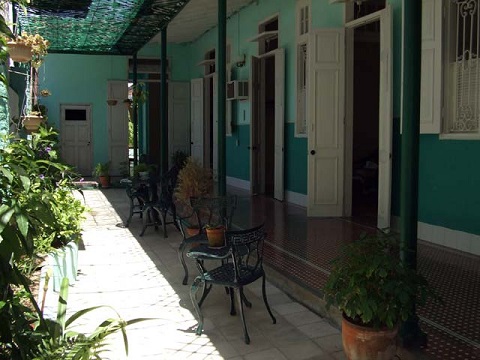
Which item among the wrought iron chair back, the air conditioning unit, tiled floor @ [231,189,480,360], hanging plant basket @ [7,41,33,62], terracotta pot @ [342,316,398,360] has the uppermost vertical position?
the air conditioning unit

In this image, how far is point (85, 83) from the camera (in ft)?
46.4

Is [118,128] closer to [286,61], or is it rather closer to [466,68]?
[286,61]

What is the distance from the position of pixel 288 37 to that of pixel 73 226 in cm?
519

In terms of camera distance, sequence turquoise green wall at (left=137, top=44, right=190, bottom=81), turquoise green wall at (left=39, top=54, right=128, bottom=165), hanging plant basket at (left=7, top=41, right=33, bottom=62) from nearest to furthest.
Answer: hanging plant basket at (left=7, top=41, right=33, bottom=62)
turquoise green wall at (left=39, top=54, right=128, bottom=165)
turquoise green wall at (left=137, top=44, right=190, bottom=81)

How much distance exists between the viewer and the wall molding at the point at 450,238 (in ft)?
16.2

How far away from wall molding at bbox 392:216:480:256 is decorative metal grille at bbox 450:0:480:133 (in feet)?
3.34

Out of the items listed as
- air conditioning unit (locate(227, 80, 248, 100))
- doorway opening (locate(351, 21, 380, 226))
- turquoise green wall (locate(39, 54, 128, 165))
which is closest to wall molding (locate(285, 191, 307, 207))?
doorway opening (locate(351, 21, 380, 226))

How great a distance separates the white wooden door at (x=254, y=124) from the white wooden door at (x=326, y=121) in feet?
8.83

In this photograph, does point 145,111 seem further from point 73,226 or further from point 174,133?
point 73,226

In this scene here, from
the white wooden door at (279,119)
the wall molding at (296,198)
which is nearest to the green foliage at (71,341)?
the wall molding at (296,198)

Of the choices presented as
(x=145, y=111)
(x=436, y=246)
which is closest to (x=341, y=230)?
(x=436, y=246)

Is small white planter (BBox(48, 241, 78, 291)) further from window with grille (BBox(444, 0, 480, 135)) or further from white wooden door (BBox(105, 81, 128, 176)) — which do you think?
white wooden door (BBox(105, 81, 128, 176))

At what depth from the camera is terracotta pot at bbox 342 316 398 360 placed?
259 centimetres

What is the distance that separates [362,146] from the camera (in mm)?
10000
